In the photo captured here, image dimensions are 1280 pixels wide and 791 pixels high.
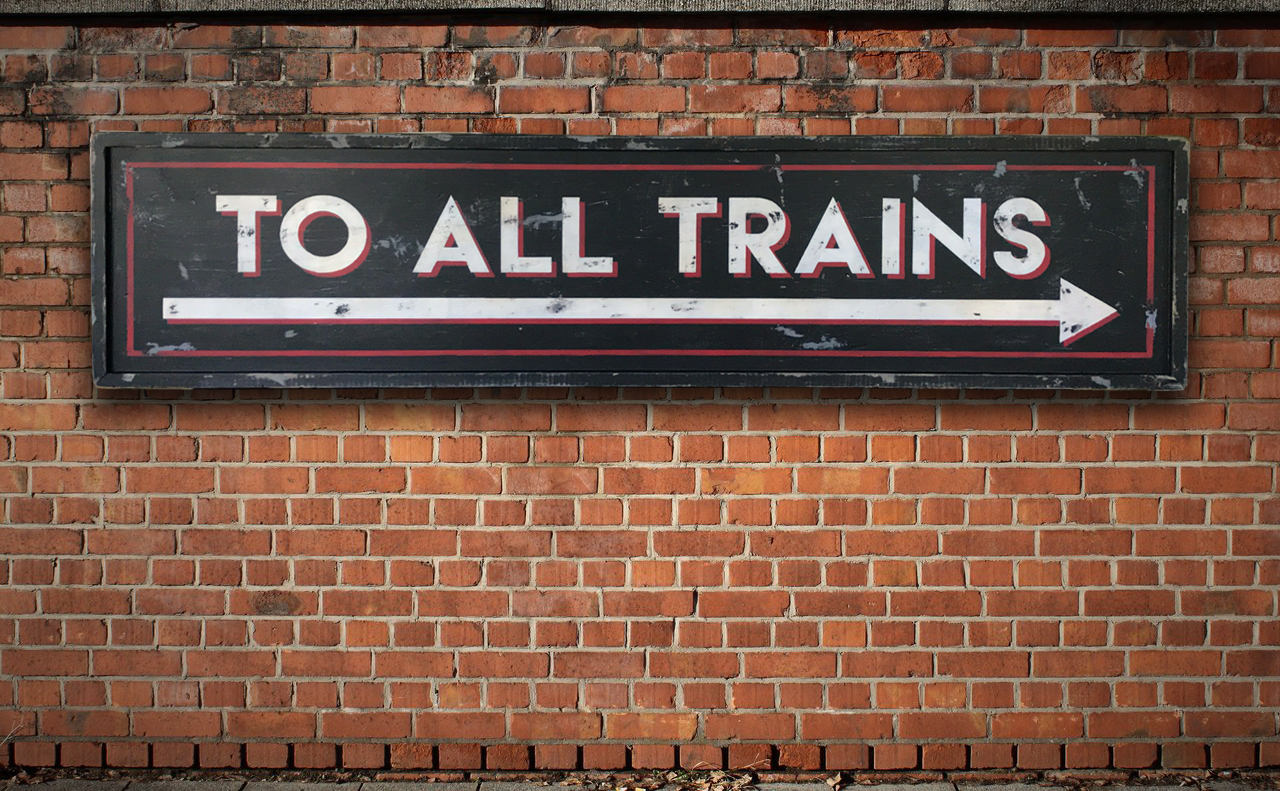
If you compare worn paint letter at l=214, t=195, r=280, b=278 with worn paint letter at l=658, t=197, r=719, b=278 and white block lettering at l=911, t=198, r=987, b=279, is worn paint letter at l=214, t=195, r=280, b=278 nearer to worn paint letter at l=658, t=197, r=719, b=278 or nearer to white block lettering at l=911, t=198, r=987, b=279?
worn paint letter at l=658, t=197, r=719, b=278

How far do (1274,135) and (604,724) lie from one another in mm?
3023

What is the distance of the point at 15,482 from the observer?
9.16 feet

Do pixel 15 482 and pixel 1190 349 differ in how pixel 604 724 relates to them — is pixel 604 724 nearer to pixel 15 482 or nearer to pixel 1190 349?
pixel 15 482

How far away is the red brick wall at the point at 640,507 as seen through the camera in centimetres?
275

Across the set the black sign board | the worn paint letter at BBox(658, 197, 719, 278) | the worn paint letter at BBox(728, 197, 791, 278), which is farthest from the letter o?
the worn paint letter at BBox(728, 197, 791, 278)

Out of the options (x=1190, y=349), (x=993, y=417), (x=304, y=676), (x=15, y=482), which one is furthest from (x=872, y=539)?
(x=15, y=482)

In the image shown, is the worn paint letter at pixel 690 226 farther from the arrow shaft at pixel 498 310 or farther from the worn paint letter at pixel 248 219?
the worn paint letter at pixel 248 219

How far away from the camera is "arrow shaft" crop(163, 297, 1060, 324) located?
107 inches

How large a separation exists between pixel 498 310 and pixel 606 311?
0.36 metres

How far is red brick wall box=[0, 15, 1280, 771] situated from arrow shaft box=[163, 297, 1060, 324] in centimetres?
26

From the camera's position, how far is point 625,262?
2.73 m

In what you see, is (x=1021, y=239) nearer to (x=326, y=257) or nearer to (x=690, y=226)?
(x=690, y=226)

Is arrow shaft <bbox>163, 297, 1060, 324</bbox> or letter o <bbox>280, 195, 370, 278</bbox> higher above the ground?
letter o <bbox>280, 195, 370, 278</bbox>

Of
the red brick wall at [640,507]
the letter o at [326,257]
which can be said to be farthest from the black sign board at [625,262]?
the red brick wall at [640,507]
